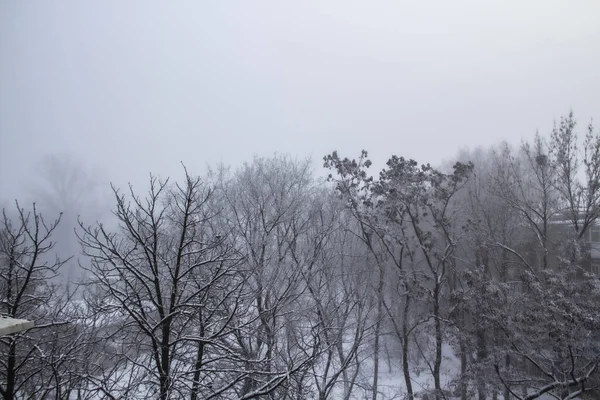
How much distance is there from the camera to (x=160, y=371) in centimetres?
552

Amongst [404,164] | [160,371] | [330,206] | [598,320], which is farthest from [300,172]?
[160,371]

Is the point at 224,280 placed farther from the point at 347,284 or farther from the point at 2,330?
the point at 347,284

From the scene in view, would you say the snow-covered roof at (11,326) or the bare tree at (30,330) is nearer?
the snow-covered roof at (11,326)

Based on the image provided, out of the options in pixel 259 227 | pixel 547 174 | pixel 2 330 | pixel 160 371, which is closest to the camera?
pixel 2 330

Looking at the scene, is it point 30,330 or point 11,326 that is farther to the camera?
point 30,330

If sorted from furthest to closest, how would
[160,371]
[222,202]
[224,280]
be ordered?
1. [222,202]
2. [224,280]
3. [160,371]

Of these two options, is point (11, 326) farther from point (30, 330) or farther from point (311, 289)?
point (311, 289)

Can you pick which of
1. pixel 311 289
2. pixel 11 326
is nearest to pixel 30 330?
pixel 11 326

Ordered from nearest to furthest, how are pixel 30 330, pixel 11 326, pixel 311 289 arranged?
pixel 11 326
pixel 30 330
pixel 311 289

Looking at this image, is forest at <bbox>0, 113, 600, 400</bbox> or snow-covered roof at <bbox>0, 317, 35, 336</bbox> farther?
forest at <bbox>0, 113, 600, 400</bbox>

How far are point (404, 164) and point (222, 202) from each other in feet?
20.8

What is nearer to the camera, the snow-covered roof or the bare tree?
the snow-covered roof

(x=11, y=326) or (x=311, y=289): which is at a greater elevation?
(x=311, y=289)

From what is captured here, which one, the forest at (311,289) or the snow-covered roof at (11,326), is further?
the forest at (311,289)
